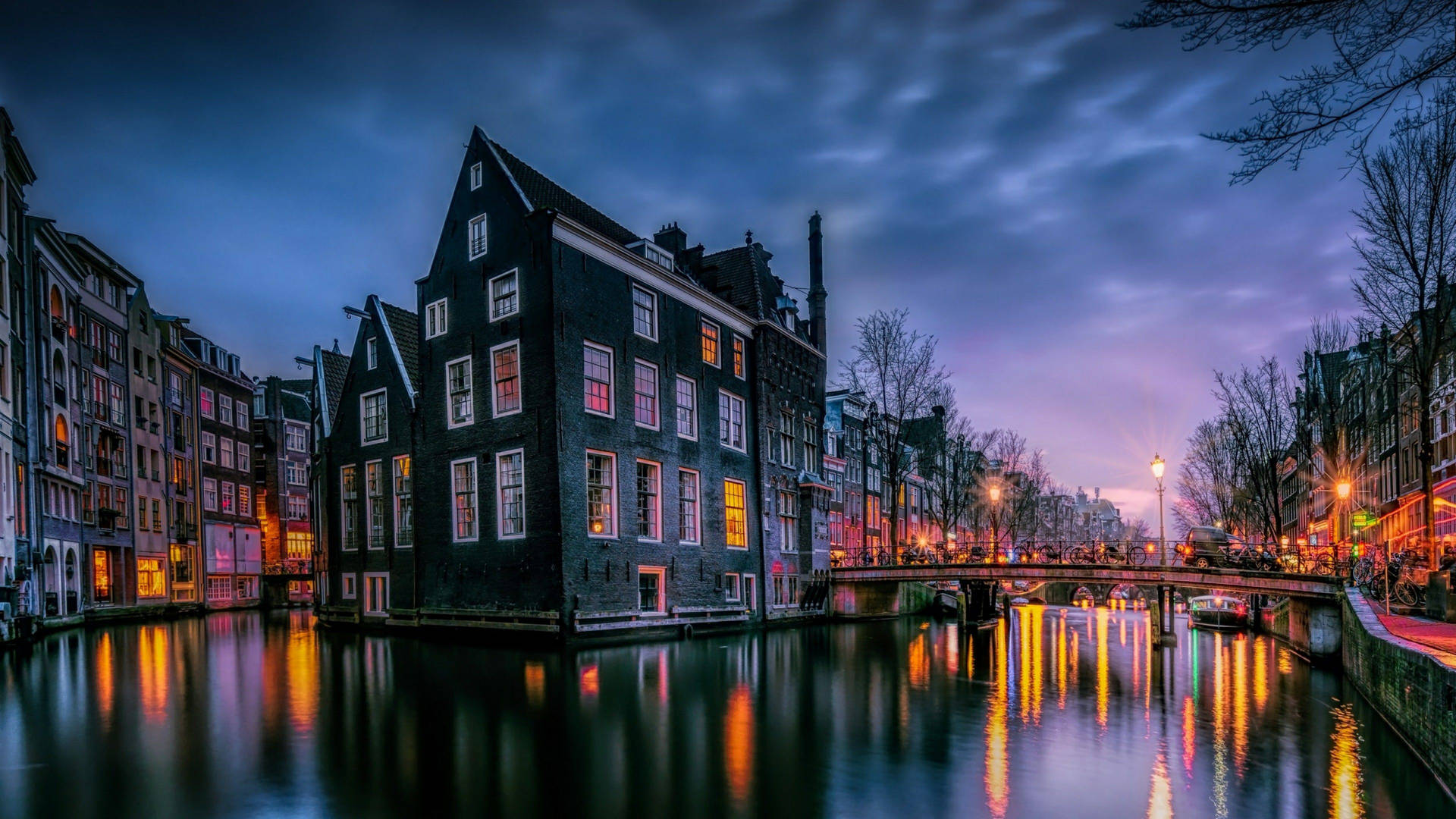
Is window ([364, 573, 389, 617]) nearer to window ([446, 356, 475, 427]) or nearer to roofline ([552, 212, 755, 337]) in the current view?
window ([446, 356, 475, 427])

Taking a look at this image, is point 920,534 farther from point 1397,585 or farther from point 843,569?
point 1397,585

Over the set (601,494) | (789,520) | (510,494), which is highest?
(510,494)

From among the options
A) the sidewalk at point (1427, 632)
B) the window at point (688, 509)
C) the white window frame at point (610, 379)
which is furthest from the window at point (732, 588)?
the sidewalk at point (1427, 632)

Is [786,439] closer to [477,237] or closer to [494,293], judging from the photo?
[494,293]

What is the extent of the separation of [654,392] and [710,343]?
18.1 ft

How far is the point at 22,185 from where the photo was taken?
38.8m

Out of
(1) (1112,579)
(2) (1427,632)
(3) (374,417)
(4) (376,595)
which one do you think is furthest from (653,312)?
(2) (1427,632)

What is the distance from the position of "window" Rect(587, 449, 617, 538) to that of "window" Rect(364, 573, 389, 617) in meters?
12.6

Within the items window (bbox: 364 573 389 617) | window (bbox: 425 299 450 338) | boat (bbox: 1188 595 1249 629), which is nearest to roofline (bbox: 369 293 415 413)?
window (bbox: 425 299 450 338)

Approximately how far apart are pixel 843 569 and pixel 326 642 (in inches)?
1093

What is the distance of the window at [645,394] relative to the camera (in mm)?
37406

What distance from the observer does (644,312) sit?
3838cm

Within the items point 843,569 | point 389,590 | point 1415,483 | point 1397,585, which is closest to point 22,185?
point 389,590

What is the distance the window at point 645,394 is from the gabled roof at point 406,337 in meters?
10.0
